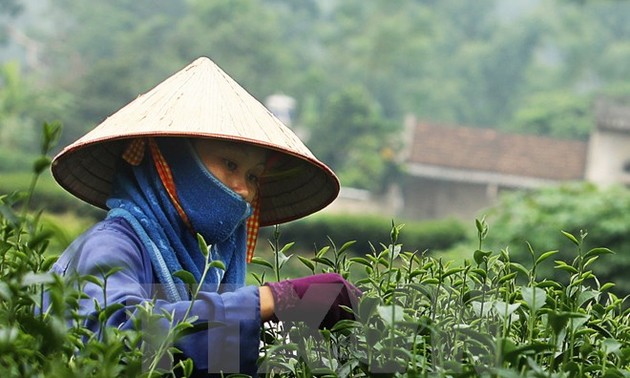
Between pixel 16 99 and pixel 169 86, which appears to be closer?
pixel 169 86

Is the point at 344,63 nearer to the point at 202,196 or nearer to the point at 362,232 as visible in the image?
the point at 362,232

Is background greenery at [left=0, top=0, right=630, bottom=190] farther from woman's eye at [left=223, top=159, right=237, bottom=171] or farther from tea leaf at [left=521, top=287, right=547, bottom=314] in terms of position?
tea leaf at [left=521, top=287, right=547, bottom=314]

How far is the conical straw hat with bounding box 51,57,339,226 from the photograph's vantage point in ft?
4.17

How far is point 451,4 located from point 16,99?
94.1 feet

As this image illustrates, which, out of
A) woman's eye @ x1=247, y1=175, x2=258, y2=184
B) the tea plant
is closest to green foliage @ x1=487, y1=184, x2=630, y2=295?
woman's eye @ x1=247, y1=175, x2=258, y2=184

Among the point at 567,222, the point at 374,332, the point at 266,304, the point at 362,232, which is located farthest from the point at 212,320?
the point at 362,232

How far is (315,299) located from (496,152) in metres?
25.3

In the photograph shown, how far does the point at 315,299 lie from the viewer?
101 centimetres

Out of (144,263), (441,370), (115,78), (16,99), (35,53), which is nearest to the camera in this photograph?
(441,370)

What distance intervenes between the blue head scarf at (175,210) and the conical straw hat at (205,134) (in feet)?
0.15

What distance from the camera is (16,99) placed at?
1020 inches

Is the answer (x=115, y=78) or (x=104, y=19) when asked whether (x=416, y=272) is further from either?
(x=104, y=19)

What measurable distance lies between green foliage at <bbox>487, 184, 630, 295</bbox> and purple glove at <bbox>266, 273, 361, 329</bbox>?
325 inches

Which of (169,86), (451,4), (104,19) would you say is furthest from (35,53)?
(169,86)
